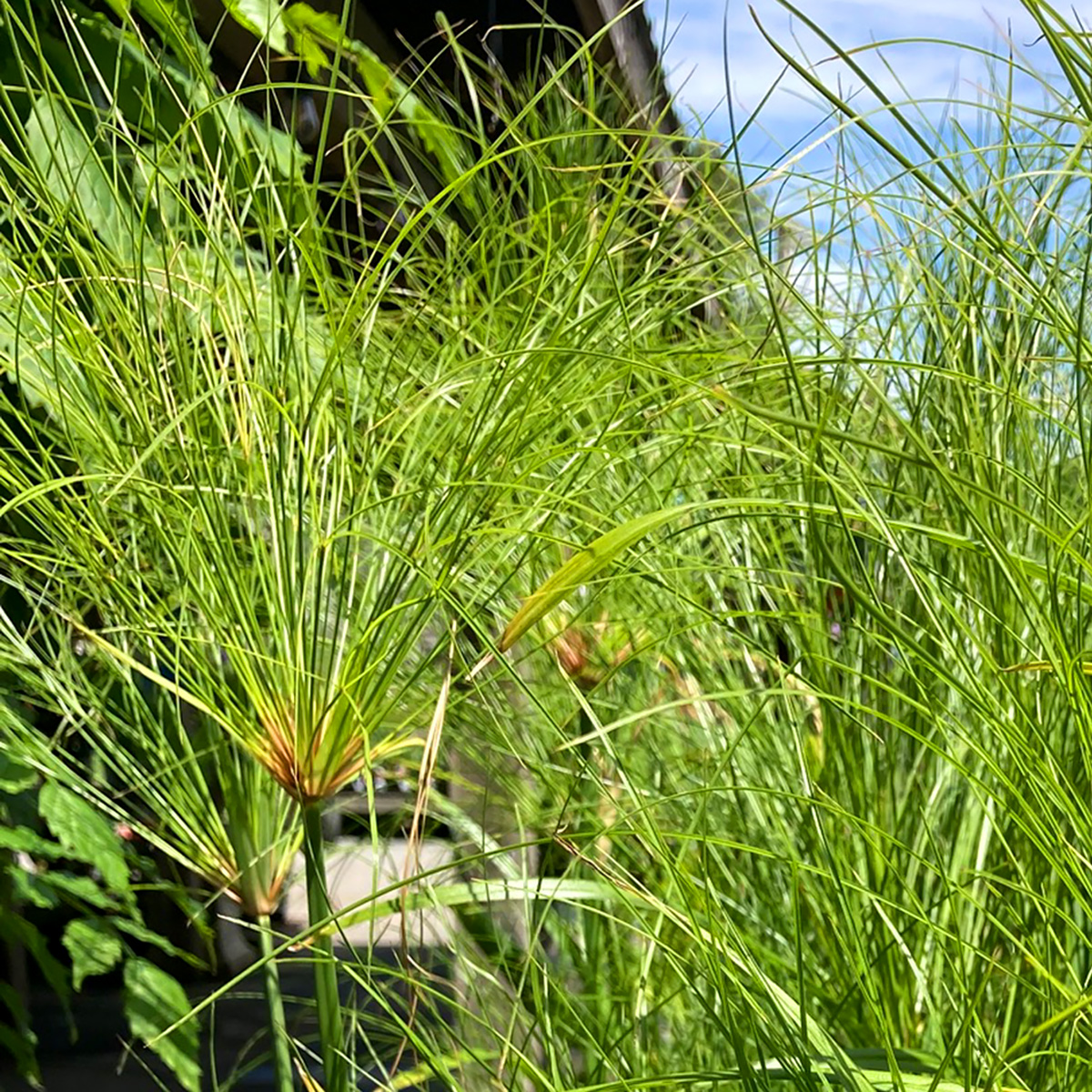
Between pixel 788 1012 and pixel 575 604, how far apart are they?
44cm

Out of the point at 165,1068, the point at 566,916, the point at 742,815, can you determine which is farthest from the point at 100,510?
the point at 165,1068

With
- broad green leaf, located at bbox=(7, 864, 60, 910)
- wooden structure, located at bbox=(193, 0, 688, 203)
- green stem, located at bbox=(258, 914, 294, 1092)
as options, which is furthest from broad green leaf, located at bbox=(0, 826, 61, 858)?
wooden structure, located at bbox=(193, 0, 688, 203)

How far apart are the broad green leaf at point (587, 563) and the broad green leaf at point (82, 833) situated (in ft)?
1.41

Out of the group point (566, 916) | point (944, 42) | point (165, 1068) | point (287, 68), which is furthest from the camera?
point (165, 1068)

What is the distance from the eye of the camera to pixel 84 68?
0.89m

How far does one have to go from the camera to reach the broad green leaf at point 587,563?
1.09ft

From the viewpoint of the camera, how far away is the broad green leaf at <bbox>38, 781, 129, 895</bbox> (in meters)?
0.73

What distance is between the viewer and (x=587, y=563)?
36 cm

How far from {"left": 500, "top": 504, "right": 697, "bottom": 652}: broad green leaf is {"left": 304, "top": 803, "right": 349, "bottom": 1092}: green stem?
89 mm

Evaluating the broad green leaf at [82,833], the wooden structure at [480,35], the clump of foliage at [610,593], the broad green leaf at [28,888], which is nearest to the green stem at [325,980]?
the clump of foliage at [610,593]

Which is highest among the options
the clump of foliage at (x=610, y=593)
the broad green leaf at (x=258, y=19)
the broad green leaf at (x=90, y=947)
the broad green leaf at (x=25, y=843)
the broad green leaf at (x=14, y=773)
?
the broad green leaf at (x=258, y=19)

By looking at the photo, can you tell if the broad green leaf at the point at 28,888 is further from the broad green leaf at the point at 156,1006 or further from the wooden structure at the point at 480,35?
the wooden structure at the point at 480,35

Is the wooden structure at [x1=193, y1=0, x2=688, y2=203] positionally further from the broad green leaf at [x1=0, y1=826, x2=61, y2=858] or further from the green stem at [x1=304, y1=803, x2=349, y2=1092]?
the green stem at [x1=304, y1=803, x2=349, y2=1092]

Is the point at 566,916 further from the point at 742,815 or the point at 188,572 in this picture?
the point at 188,572
